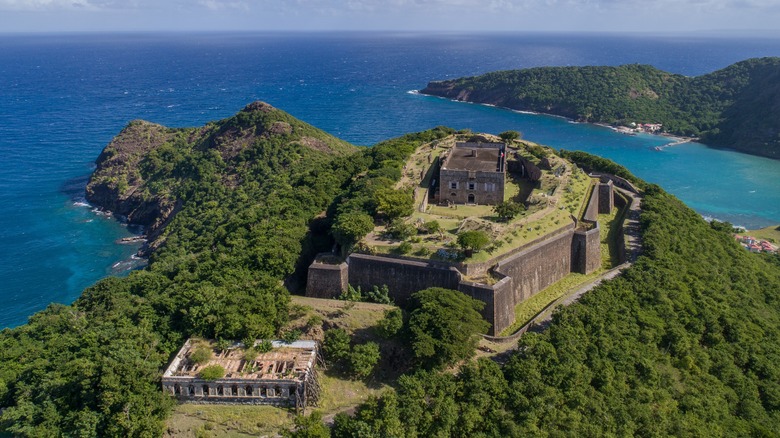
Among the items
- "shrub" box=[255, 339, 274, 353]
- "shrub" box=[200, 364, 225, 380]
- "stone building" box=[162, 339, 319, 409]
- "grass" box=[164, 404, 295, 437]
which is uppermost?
"shrub" box=[255, 339, 274, 353]

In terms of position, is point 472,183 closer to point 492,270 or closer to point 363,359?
point 492,270

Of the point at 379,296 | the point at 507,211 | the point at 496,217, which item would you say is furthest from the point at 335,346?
the point at 496,217

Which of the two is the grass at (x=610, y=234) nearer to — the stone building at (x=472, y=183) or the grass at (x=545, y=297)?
the grass at (x=545, y=297)

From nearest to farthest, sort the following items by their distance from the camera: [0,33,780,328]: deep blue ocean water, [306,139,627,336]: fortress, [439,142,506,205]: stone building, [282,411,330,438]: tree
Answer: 1. [282,411,330,438]: tree
2. [306,139,627,336]: fortress
3. [439,142,506,205]: stone building
4. [0,33,780,328]: deep blue ocean water

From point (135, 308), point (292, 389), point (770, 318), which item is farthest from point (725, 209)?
point (135, 308)

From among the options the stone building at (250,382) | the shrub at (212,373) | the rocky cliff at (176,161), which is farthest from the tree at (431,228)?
the rocky cliff at (176,161)

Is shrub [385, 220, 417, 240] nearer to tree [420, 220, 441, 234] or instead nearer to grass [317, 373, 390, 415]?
tree [420, 220, 441, 234]

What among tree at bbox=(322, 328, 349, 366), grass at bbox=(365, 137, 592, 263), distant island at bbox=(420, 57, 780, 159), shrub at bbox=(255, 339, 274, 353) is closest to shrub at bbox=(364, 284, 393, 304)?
grass at bbox=(365, 137, 592, 263)

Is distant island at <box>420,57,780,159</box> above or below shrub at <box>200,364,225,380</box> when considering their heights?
above

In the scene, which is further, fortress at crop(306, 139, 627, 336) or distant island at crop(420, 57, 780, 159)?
distant island at crop(420, 57, 780, 159)
